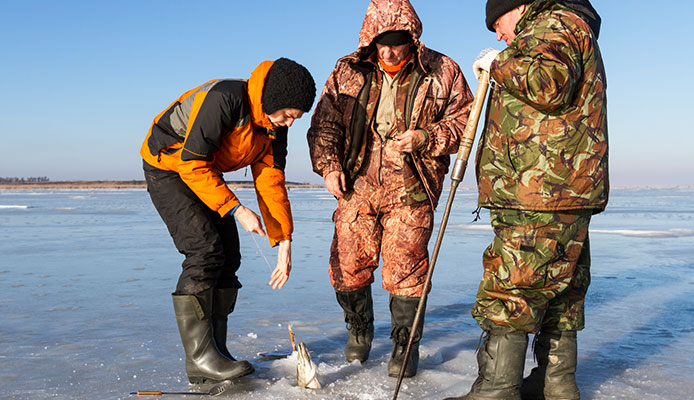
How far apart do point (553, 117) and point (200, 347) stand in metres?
2.01

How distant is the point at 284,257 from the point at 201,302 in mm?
493

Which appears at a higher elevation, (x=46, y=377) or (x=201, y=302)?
(x=201, y=302)

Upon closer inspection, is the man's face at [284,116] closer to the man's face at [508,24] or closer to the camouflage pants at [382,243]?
the camouflage pants at [382,243]

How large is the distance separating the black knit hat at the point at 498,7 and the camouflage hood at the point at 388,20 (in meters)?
0.59

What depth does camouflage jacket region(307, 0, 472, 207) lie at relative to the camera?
3.14 metres

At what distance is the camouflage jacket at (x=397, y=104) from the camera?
124 inches

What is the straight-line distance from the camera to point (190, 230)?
2.87 metres

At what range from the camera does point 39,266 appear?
6.21m

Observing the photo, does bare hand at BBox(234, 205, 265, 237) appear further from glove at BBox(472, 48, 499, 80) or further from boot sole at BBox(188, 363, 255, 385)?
glove at BBox(472, 48, 499, 80)

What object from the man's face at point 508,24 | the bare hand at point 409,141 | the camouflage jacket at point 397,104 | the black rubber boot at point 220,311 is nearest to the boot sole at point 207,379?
the black rubber boot at point 220,311

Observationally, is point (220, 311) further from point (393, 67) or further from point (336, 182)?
point (393, 67)

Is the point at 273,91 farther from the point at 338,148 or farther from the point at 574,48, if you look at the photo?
the point at 574,48

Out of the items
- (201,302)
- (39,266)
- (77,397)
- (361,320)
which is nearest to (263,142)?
(201,302)

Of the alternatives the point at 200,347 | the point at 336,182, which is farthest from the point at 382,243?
the point at 200,347
